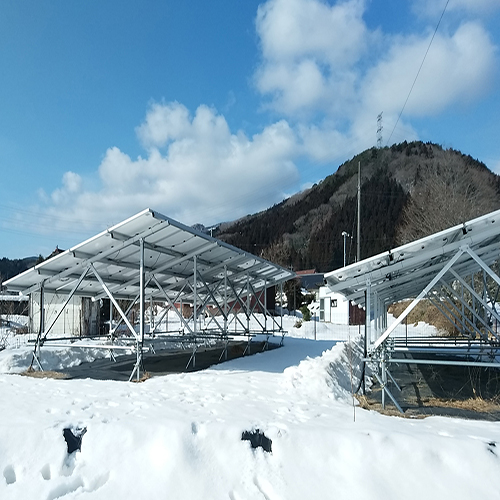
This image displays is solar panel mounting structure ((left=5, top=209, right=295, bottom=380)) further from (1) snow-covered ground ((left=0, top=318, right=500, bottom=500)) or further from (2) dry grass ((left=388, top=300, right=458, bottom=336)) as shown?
(2) dry grass ((left=388, top=300, right=458, bottom=336))

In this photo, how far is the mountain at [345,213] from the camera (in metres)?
70.6

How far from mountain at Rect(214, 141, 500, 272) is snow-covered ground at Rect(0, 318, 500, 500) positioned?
95.3 ft

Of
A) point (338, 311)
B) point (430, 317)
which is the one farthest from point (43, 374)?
point (338, 311)

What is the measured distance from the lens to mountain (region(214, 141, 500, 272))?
232ft

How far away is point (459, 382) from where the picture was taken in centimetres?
1022

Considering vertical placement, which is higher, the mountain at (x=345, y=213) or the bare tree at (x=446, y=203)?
the mountain at (x=345, y=213)

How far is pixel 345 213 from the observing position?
335 feet

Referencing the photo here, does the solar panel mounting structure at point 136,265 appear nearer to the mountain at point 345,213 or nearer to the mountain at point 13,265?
the mountain at point 345,213

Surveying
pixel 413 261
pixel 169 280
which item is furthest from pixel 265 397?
pixel 169 280

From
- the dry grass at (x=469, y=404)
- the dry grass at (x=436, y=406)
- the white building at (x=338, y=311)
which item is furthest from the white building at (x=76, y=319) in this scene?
the dry grass at (x=469, y=404)

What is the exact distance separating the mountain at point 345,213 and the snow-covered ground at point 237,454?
2906 cm

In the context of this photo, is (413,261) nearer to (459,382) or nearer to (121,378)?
(459,382)

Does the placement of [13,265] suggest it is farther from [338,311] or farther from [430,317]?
[430,317]

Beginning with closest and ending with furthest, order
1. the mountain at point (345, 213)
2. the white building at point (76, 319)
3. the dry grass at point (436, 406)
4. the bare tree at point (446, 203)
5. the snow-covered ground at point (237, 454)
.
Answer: the snow-covered ground at point (237, 454) → the dry grass at point (436, 406) → the white building at point (76, 319) → the bare tree at point (446, 203) → the mountain at point (345, 213)
